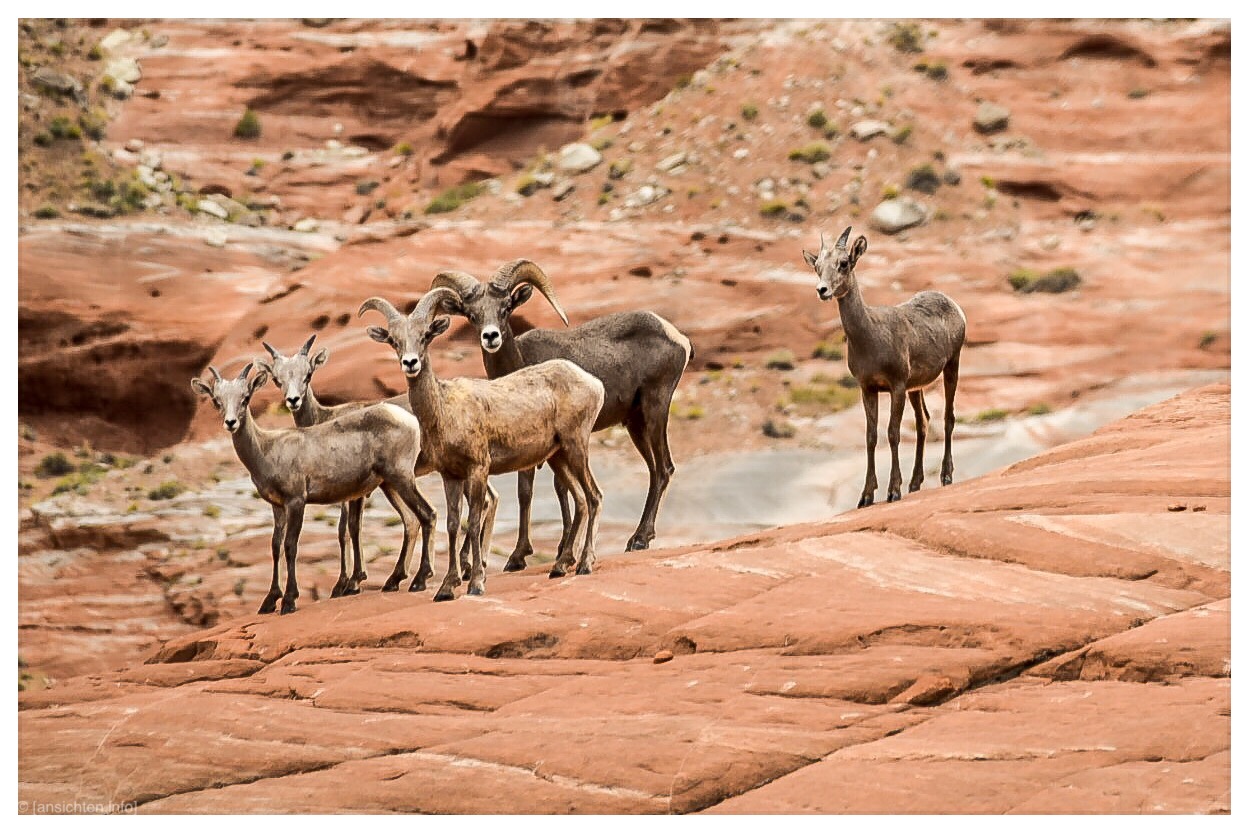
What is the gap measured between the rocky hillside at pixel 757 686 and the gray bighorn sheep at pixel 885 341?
2.91m

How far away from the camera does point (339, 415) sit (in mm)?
17391

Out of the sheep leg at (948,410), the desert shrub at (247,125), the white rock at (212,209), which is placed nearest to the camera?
the sheep leg at (948,410)

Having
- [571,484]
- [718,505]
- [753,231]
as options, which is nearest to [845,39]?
[753,231]

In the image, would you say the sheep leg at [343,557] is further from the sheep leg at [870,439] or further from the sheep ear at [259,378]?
the sheep leg at [870,439]

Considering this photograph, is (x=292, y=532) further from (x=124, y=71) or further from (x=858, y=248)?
(x=124, y=71)

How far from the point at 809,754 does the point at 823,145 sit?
107ft

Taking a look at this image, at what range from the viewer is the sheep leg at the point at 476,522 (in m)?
15.8

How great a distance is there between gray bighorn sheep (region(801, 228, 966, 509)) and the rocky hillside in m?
2.91

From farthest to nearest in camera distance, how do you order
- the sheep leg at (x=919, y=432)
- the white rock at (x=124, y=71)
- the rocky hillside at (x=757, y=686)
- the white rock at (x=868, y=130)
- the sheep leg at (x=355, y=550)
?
1. the white rock at (x=124, y=71)
2. the white rock at (x=868, y=130)
3. the sheep leg at (x=919, y=432)
4. the sheep leg at (x=355, y=550)
5. the rocky hillside at (x=757, y=686)

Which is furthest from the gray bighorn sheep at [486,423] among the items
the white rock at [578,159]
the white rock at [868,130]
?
the white rock at [868,130]

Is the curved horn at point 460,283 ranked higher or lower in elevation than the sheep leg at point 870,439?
higher

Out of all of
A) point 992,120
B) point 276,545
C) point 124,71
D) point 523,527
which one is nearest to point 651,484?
point 523,527

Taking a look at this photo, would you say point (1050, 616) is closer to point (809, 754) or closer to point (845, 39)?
point (809, 754)

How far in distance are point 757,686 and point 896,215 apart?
2983cm
